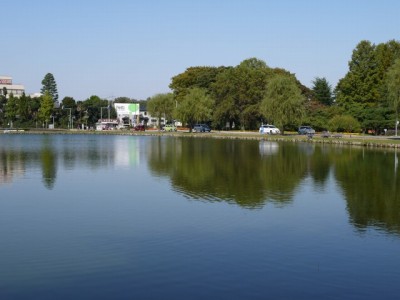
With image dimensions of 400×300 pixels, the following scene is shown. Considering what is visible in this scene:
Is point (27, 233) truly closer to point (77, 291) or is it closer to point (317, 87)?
point (77, 291)

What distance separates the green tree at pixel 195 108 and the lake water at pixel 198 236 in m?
65.0

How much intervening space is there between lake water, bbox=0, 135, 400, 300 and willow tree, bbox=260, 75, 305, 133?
4759cm

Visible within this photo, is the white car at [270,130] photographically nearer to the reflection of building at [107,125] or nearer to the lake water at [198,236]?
the reflection of building at [107,125]

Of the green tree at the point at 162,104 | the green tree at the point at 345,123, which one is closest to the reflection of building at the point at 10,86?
the green tree at the point at 162,104

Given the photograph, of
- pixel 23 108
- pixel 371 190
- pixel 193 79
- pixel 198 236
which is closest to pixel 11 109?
pixel 23 108

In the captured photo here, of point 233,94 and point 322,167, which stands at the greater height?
point 233,94

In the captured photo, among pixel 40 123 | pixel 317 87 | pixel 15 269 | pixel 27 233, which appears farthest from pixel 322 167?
pixel 40 123

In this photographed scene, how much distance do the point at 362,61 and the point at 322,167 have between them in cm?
6103

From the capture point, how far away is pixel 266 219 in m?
18.0

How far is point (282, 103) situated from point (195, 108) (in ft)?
72.5

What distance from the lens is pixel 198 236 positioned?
15.5 m

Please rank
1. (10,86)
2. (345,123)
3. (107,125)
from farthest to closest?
1. (10,86)
2. (107,125)
3. (345,123)

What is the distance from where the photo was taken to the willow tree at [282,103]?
3044 inches

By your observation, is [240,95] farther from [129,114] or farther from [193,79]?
[129,114]
